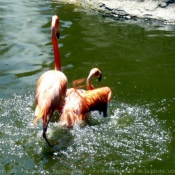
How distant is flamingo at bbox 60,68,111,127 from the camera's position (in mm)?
4922

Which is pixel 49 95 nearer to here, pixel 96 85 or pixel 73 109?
pixel 73 109

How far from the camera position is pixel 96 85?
6305 millimetres

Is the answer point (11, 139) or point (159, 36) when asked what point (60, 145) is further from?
point (159, 36)

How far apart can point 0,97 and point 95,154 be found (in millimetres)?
1914

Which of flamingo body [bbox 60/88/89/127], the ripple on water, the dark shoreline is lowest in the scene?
the ripple on water

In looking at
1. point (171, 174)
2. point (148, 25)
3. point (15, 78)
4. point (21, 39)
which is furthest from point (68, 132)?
point (148, 25)

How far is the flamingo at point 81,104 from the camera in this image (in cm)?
492

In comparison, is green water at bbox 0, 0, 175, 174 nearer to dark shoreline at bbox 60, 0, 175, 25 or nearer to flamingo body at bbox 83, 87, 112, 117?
flamingo body at bbox 83, 87, 112, 117

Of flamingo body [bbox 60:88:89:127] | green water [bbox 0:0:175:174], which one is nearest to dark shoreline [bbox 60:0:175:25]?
green water [bbox 0:0:175:174]

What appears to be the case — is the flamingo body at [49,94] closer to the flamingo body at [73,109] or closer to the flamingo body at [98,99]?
the flamingo body at [73,109]

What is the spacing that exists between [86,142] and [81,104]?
621mm

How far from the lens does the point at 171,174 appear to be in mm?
4152

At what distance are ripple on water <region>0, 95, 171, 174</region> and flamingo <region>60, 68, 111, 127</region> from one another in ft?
0.37

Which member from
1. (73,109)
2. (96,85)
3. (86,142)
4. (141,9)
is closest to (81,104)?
(73,109)
